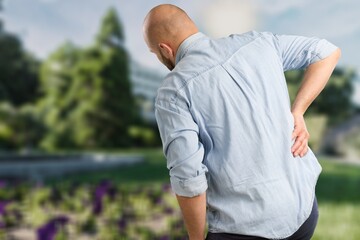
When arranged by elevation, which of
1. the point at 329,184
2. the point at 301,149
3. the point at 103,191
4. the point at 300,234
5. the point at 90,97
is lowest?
the point at 329,184

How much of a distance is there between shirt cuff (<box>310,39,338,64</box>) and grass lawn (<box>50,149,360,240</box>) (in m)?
1.76

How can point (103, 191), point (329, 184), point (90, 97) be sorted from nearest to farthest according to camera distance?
point (103, 191) → point (329, 184) → point (90, 97)

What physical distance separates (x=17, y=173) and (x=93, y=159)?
1155 millimetres

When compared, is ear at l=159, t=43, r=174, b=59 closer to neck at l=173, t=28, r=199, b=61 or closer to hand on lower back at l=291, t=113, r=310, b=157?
neck at l=173, t=28, r=199, b=61

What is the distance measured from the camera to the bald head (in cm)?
87

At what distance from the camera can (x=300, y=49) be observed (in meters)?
0.95

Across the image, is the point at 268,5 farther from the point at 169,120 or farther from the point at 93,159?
the point at 169,120

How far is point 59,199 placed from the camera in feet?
9.78

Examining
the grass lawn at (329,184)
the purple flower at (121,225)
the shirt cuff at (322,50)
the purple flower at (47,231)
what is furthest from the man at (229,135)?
the grass lawn at (329,184)

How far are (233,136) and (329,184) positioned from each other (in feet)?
13.7

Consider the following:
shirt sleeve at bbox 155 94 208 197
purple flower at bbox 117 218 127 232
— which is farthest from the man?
purple flower at bbox 117 218 127 232

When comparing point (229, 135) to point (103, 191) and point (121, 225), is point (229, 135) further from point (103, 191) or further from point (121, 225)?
point (103, 191)

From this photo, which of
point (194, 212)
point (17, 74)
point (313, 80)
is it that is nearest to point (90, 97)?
point (17, 74)

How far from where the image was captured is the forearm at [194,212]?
82 centimetres
